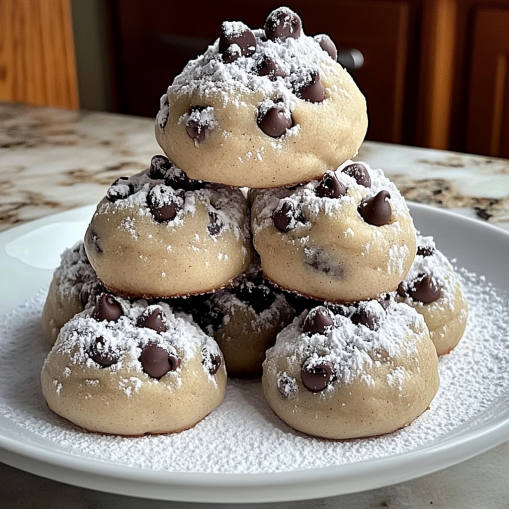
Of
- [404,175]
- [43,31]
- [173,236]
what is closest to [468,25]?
[404,175]

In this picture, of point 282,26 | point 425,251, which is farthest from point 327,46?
point 425,251

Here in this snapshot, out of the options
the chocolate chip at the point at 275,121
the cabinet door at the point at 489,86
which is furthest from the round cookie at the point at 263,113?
the cabinet door at the point at 489,86

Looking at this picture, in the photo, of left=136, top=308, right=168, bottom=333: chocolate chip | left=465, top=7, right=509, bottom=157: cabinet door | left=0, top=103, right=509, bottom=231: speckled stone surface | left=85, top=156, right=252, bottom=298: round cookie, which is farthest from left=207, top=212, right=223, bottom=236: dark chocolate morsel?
left=465, top=7, right=509, bottom=157: cabinet door

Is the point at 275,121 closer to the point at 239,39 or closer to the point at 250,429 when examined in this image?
the point at 239,39

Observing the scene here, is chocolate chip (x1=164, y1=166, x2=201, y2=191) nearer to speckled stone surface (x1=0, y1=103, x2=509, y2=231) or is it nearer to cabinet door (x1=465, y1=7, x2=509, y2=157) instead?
speckled stone surface (x1=0, y1=103, x2=509, y2=231)

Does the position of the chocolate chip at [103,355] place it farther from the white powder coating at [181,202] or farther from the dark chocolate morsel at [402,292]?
the dark chocolate morsel at [402,292]

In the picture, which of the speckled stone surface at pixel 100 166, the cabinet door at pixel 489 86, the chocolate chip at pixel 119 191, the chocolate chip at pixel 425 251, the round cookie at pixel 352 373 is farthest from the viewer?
the cabinet door at pixel 489 86

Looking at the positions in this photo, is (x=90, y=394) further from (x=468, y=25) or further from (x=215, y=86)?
(x=468, y=25)
